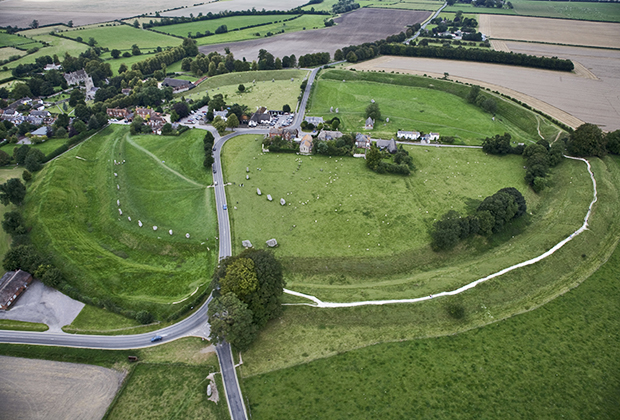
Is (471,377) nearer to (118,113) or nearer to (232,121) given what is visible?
(232,121)

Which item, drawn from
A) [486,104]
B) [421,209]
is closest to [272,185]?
[421,209]

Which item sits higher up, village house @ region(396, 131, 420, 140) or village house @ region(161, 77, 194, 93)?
village house @ region(161, 77, 194, 93)

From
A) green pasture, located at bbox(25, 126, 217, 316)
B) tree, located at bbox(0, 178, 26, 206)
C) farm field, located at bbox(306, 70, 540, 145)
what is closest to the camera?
green pasture, located at bbox(25, 126, 217, 316)

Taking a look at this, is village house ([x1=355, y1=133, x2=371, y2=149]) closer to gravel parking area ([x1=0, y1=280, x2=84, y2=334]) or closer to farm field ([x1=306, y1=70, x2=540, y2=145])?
farm field ([x1=306, y1=70, x2=540, y2=145])

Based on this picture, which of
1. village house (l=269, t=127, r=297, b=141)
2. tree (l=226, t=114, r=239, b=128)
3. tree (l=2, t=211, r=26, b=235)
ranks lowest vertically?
tree (l=2, t=211, r=26, b=235)

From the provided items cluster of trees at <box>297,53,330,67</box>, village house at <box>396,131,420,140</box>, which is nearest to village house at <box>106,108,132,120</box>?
cluster of trees at <box>297,53,330,67</box>

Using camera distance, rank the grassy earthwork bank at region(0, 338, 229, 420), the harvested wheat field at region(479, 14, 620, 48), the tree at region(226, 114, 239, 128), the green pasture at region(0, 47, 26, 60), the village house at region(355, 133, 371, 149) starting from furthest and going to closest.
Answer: the harvested wheat field at region(479, 14, 620, 48), the green pasture at region(0, 47, 26, 60), the tree at region(226, 114, 239, 128), the village house at region(355, 133, 371, 149), the grassy earthwork bank at region(0, 338, 229, 420)

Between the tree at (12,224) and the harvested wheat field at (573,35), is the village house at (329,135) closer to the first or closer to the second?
the tree at (12,224)
